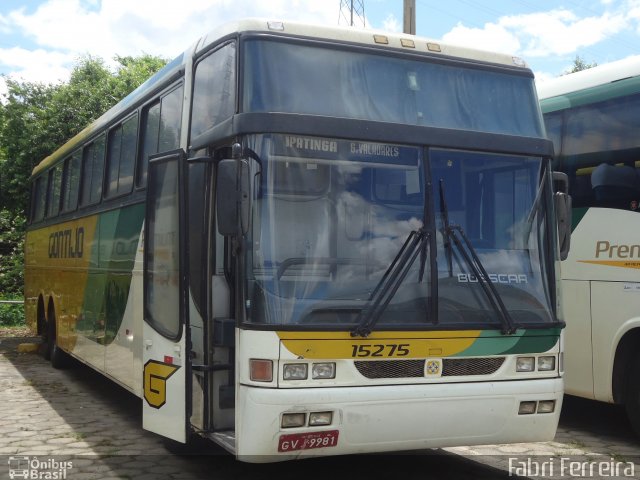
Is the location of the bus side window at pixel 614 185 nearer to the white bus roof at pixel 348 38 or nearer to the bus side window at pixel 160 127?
the white bus roof at pixel 348 38

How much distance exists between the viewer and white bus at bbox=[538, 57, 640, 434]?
26.8 ft

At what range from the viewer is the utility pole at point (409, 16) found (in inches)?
623

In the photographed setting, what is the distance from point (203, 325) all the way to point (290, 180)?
4.27ft

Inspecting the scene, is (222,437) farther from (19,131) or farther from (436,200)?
(19,131)

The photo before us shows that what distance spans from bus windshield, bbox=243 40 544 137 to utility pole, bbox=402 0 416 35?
9519 mm

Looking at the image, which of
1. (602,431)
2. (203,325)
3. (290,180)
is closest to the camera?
(290,180)

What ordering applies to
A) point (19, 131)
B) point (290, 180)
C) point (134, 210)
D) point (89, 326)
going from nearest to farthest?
point (290, 180) < point (134, 210) < point (89, 326) < point (19, 131)

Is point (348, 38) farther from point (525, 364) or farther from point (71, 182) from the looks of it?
point (71, 182)

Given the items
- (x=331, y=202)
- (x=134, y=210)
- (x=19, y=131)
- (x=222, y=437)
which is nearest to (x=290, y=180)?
(x=331, y=202)

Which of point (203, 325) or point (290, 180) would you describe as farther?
point (203, 325)

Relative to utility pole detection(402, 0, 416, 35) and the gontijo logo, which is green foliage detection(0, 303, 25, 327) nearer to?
utility pole detection(402, 0, 416, 35)

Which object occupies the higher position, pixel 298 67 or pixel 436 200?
pixel 298 67

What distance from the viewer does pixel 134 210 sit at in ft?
26.9

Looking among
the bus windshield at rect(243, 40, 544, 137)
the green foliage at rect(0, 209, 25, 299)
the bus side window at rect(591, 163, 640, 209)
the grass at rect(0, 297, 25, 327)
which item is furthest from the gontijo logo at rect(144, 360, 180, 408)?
the green foliage at rect(0, 209, 25, 299)
